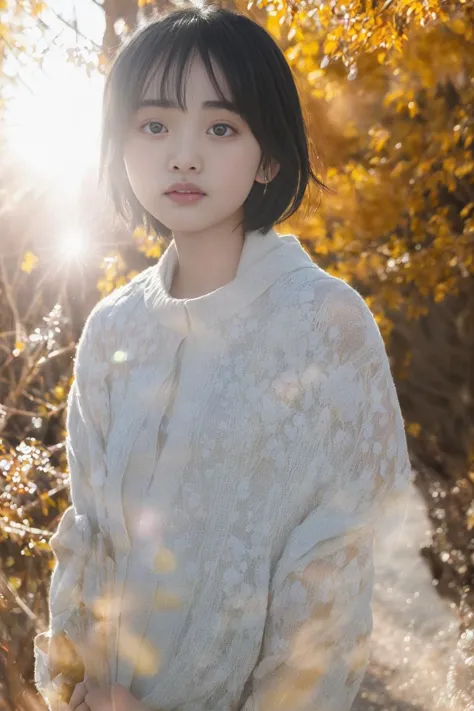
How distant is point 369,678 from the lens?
4.59m

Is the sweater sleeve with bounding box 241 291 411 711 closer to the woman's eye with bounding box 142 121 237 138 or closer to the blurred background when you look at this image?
the woman's eye with bounding box 142 121 237 138

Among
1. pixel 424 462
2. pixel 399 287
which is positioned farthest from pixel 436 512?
pixel 399 287

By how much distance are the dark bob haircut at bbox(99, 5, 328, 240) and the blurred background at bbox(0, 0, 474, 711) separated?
1.54m

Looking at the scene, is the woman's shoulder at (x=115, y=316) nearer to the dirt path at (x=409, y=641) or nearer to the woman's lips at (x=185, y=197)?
the woman's lips at (x=185, y=197)

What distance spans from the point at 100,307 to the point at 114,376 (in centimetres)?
18

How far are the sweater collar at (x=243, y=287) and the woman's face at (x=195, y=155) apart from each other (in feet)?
0.29

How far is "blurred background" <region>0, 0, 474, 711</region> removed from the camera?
11.0 feet

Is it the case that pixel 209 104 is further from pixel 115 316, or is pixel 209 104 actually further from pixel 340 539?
pixel 340 539

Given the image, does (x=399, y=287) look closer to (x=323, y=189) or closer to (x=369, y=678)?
(x=369, y=678)

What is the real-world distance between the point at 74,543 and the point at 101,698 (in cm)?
27

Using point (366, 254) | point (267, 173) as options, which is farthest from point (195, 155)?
point (366, 254)

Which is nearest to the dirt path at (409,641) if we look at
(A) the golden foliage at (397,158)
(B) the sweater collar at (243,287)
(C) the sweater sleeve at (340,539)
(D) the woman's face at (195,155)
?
(A) the golden foliage at (397,158)

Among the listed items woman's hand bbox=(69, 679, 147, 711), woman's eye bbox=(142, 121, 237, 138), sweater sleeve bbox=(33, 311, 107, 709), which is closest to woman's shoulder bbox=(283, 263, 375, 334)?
woman's eye bbox=(142, 121, 237, 138)

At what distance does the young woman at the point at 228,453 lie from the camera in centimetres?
138
